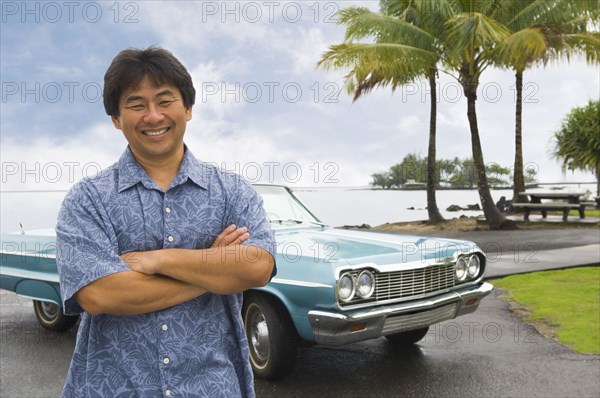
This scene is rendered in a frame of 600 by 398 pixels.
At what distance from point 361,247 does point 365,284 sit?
1.63 ft

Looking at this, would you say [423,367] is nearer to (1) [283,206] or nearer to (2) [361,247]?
(2) [361,247]

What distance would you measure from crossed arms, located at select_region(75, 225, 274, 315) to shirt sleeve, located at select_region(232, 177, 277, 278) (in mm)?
93

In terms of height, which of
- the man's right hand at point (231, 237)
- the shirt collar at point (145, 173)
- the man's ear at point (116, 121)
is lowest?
the man's right hand at point (231, 237)

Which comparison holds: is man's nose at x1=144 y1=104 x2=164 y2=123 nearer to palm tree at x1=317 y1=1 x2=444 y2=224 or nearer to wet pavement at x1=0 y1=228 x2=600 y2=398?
wet pavement at x1=0 y1=228 x2=600 y2=398

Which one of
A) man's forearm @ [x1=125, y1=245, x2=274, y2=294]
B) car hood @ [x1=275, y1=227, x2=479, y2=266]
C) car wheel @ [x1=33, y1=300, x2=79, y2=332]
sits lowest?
car wheel @ [x1=33, y1=300, x2=79, y2=332]

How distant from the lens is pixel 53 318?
6805mm

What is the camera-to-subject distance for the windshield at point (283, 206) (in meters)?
6.17

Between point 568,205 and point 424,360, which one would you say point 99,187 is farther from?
point 568,205

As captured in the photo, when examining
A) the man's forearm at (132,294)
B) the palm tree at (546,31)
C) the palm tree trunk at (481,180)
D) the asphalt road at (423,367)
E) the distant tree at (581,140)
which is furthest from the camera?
the distant tree at (581,140)

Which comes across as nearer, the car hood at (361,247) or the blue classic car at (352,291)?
the blue classic car at (352,291)

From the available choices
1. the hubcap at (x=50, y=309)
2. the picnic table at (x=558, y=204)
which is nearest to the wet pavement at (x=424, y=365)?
the hubcap at (x=50, y=309)

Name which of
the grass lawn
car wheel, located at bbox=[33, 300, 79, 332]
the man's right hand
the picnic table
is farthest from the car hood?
the picnic table

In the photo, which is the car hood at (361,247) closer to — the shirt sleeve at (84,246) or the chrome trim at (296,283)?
the chrome trim at (296,283)

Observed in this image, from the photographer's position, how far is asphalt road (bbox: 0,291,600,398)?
471 centimetres
